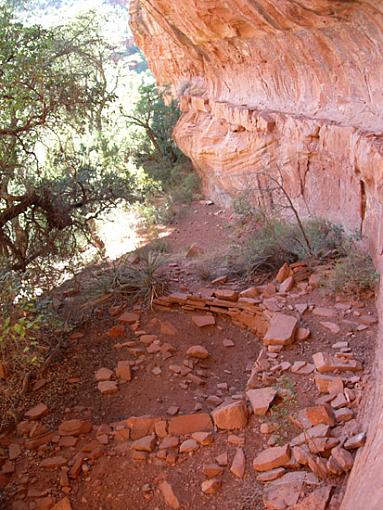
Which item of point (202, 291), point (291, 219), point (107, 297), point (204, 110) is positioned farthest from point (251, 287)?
point (204, 110)

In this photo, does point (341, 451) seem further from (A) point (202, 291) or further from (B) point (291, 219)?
(B) point (291, 219)

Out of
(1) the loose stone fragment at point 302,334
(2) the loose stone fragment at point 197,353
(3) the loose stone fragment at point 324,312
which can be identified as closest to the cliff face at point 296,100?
(3) the loose stone fragment at point 324,312

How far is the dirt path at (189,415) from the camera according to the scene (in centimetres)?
353

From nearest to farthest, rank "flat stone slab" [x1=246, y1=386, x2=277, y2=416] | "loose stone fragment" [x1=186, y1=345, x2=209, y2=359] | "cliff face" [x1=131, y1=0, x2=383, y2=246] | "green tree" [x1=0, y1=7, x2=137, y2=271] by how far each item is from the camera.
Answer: "flat stone slab" [x1=246, y1=386, x2=277, y2=416], "green tree" [x1=0, y1=7, x2=137, y2=271], "loose stone fragment" [x1=186, y1=345, x2=209, y2=359], "cliff face" [x1=131, y1=0, x2=383, y2=246]

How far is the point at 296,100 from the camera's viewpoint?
305 inches

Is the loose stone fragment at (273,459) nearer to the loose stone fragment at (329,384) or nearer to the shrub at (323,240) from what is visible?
the loose stone fragment at (329,384)

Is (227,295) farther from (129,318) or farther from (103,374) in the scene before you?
(103,374)

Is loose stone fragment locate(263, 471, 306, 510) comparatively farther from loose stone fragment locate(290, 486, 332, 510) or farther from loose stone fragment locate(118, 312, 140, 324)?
loose stone fragment locate(118, 312, 140, 324)

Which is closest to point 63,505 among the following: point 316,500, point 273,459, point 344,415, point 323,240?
point 273,459

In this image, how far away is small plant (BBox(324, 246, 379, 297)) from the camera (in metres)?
5.07

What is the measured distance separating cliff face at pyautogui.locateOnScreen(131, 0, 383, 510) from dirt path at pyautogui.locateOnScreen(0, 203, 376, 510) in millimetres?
551

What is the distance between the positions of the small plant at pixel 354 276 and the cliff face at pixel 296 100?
0.66 ft

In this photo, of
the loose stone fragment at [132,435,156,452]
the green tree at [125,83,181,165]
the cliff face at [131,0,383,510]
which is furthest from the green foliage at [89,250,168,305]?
the green tree at [125,83,181,165]

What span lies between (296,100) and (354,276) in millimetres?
3496
